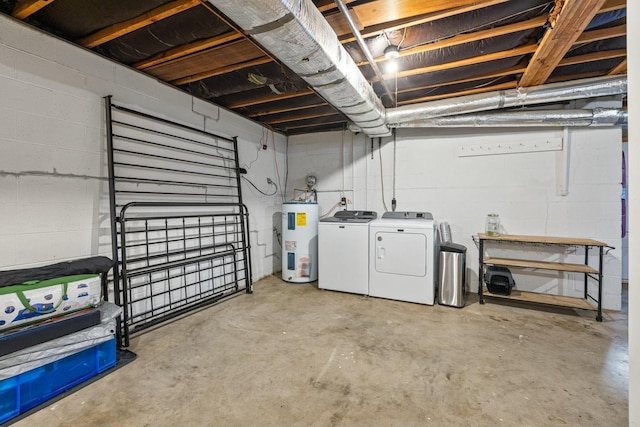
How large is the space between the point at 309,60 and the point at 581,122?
9.72ft

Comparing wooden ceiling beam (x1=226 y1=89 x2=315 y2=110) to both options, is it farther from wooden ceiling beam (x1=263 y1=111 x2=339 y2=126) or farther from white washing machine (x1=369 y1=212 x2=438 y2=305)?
white washing machine (x1=369 y1=212 x2=438 y2=305)

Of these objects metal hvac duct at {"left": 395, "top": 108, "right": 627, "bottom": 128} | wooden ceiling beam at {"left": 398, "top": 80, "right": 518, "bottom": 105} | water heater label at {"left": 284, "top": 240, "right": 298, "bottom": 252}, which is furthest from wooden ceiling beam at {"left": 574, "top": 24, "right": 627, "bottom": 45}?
water heater label at {"left": 284, "top": 240, "right": 298, "bottom": 252}

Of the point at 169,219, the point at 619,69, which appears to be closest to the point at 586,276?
the point at 619,69

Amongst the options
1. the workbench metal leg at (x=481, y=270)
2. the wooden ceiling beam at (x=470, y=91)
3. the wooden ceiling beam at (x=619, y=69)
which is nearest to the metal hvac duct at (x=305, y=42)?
the wooden ceiling beam at (x=470, y=91)

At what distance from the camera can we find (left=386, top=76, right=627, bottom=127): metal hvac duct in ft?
8.22

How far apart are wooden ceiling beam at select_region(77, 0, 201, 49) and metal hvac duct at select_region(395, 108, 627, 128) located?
2.44 metres

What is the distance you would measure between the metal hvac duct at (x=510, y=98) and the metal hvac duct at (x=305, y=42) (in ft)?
2.67

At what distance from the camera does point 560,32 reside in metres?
1.85

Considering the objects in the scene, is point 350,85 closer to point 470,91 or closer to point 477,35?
point 477,35

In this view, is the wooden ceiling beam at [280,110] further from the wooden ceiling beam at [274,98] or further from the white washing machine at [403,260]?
the white washing machine at [403,260]

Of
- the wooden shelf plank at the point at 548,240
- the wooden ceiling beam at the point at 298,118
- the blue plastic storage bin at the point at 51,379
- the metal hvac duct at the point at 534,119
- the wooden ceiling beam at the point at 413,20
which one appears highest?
the wooden ceiling beam at the point at 413,20

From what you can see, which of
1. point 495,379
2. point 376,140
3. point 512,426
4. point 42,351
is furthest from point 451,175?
point 42,351

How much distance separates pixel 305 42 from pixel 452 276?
2.63 m

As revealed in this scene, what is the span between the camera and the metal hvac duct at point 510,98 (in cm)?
251
